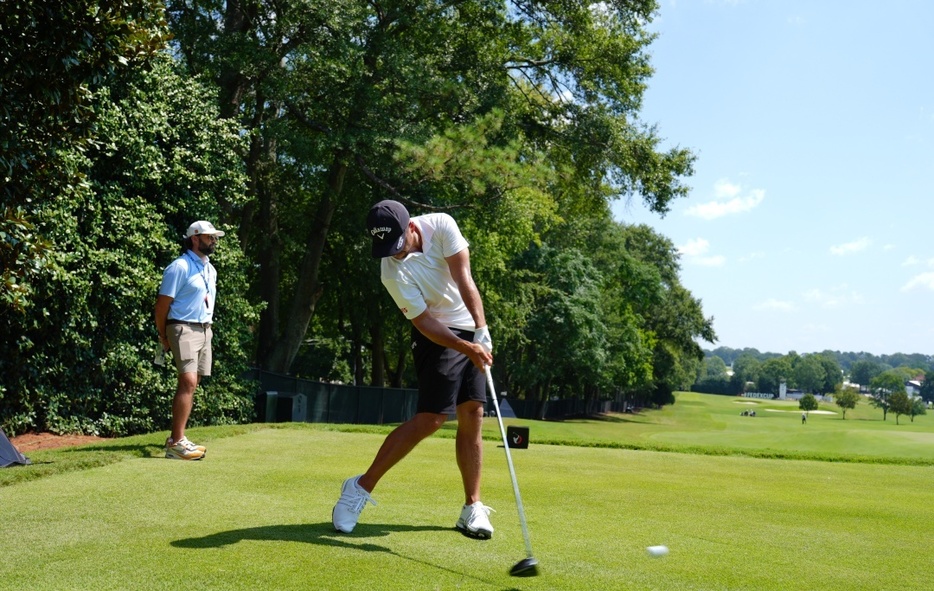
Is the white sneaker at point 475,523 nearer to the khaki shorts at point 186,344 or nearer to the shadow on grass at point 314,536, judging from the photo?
the shadow on grass at point 314,536

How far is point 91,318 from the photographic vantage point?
11.6 m

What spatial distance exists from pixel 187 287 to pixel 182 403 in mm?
993

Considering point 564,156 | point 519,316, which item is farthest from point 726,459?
point 519,316

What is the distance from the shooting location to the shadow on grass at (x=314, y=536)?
13.9ft

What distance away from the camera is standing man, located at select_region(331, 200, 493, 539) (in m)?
4.94

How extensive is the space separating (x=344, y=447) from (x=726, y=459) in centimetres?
429

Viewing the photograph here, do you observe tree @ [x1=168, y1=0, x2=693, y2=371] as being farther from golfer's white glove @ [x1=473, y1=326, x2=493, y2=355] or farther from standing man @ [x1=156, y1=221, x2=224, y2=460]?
golfer's white glove @ [x1=473, y1=326, x2=493, y2=355]

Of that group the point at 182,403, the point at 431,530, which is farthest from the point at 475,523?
the point at 182,403

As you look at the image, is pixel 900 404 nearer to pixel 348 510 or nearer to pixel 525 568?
pixel 348 510

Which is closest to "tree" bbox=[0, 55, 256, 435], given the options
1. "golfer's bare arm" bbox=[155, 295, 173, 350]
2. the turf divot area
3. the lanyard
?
the lanyard

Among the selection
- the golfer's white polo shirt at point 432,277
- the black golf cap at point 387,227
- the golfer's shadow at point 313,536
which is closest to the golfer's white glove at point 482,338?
the golfer's white polo shirt at point 432,277

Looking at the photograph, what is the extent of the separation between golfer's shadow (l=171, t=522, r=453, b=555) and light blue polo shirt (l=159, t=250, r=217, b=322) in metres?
3.70

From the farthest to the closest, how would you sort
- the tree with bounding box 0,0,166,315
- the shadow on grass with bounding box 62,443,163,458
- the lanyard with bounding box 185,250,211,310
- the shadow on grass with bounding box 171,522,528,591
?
1. the lanyard with bounding box 185,250,211,310
2. the shadow on grass with bounding box 62,443,163,458
3. the tree with bounding box 0,0,166,315
4. the shadow on grass with bounding box 171,522,528,591

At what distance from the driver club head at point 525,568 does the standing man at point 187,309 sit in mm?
4756
